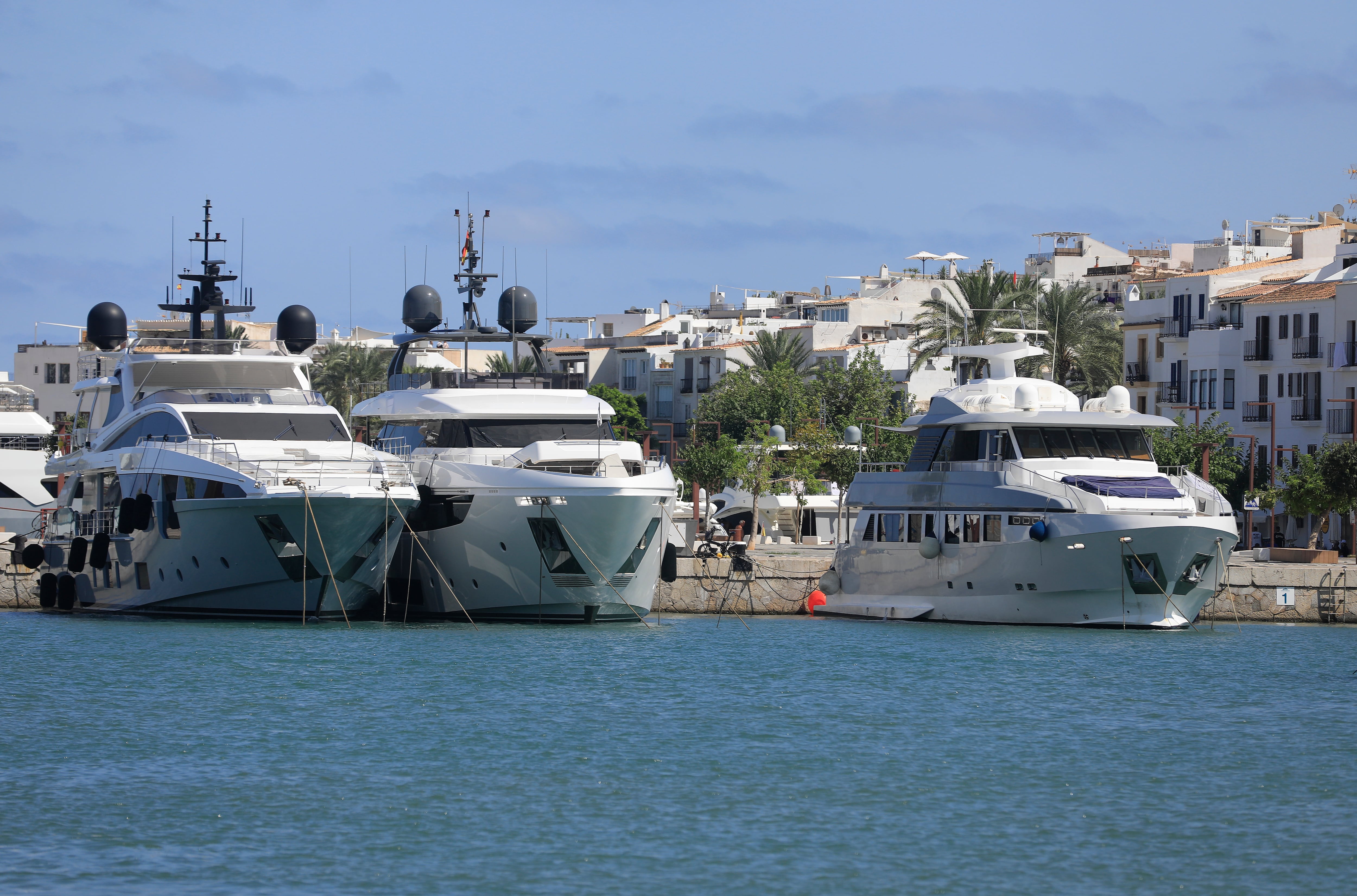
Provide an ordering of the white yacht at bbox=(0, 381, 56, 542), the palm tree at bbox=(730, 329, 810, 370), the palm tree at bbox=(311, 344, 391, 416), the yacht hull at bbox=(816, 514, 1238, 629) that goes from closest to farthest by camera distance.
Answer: the yacht hull at bbox=(816, 514, 1238, 629) < the white yacht at bbox=(0, 381, 56, 542) < the palm tree at bbox=(730, 329, 810, 370) < the palm tree at bbox=(311, 344, 391, 416)

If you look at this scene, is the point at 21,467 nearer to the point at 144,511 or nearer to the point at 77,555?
the point at 77,555

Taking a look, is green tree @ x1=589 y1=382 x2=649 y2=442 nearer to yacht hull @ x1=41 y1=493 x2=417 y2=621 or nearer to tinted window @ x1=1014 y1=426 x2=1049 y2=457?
tinted window @ x1=1014 y1=426 x2=1049 y2=457

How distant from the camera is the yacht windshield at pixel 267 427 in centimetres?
3625

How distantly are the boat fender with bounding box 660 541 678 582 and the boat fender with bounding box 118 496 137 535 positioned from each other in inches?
416

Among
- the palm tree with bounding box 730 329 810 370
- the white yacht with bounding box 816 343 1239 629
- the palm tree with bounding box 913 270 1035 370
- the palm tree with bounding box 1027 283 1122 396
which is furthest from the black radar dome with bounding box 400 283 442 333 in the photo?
the palm tree with bounding box 730 329 810 370

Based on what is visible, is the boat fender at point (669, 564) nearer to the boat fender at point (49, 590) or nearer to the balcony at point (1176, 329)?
the boat fender at point (49, 590)

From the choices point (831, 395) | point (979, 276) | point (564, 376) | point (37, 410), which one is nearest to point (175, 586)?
point (564, 376)

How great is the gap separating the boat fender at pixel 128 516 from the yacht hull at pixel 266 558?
0.21 meters

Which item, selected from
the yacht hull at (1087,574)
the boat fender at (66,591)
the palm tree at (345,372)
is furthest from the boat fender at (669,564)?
the palm tree at (345,372)

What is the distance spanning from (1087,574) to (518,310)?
14.7 meters

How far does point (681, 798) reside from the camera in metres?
21.3

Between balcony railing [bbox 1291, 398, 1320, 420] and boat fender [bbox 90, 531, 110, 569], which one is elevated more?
balcony railing [bbox 1291, 398, 1320, 420]

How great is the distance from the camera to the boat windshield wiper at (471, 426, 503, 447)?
37125mm

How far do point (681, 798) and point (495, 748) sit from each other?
375 cm
